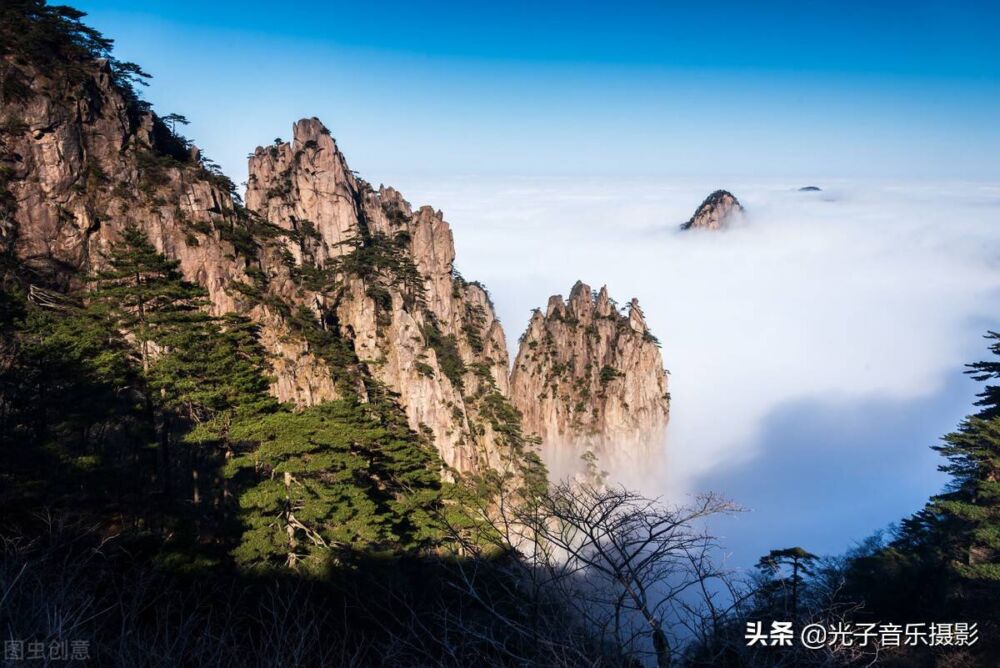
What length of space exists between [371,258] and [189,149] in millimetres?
17103

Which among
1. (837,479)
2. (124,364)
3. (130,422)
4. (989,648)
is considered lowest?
(837,479)

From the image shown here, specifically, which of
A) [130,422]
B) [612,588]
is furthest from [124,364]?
[612,588]

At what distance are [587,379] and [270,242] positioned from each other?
167 feet

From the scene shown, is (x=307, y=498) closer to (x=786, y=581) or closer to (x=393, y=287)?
(x=786, y=581)

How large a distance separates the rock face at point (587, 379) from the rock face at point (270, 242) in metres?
18.5

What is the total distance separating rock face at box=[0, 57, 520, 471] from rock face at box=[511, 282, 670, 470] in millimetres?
18498

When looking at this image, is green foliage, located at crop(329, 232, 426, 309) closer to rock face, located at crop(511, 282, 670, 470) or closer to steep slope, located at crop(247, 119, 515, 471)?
steep slope, located at crop(247, 119, 515, 471)

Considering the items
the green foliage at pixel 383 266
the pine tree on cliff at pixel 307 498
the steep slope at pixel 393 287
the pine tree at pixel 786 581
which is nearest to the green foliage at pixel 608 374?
the steep slope at pixel 393 287

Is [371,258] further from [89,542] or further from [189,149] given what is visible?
[89,542]

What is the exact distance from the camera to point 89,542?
1452 centimetres

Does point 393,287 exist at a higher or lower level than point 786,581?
higher

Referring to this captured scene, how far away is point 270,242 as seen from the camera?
3641cm

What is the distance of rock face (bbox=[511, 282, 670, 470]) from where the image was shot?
248ft

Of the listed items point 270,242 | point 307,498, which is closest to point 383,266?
point 270,242
